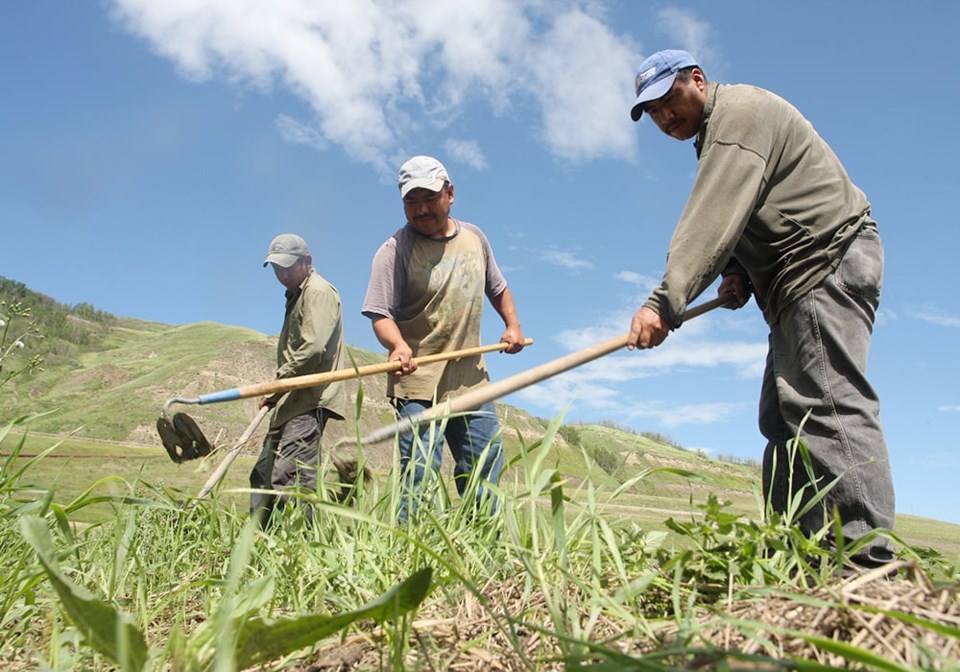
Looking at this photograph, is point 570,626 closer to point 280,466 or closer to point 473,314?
point 473,314

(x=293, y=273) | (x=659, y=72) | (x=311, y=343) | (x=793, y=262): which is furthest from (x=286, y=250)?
(x=793, y=262)

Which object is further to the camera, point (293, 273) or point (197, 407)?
point (197, 407)

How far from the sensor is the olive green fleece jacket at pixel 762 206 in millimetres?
2355

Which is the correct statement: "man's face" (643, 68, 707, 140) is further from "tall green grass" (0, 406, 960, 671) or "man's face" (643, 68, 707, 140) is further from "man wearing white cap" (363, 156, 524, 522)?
"tall green grass" (0, 406, 960, 671)

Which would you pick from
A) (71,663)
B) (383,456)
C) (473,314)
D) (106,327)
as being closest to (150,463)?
(383,456)

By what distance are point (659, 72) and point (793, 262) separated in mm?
812

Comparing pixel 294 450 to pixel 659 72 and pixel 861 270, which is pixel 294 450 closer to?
→ pixel 659 72

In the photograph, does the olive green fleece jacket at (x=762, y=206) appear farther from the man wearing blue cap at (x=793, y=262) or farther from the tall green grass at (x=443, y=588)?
the tall green grass at (x=443, y=588)

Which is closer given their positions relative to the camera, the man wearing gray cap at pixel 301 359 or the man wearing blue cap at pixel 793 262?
the man wearing blue cap at pixel 793 262

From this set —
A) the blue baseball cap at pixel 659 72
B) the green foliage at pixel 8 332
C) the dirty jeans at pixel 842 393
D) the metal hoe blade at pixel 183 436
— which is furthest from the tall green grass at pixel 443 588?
→ the metal hoe blade at pixel 183 436

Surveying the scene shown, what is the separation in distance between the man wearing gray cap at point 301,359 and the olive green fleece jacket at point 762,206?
280 cm

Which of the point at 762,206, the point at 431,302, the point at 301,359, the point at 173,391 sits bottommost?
the point at 301,359

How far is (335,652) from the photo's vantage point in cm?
114

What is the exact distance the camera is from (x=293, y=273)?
4867 mm
